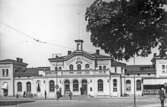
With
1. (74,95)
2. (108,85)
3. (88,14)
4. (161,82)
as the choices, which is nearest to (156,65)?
(161,82)

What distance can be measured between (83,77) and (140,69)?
13.9 metres

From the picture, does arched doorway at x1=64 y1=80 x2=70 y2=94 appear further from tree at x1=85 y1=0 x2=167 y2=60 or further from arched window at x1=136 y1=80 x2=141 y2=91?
tree at x1=85 y1=0 x2=167 y2=60

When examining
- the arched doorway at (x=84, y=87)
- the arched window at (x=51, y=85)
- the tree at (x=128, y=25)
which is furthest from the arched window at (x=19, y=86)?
the tree at (x=128, y=25)

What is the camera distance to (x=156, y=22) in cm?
1889

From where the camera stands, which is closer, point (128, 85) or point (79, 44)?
point (128, 85)

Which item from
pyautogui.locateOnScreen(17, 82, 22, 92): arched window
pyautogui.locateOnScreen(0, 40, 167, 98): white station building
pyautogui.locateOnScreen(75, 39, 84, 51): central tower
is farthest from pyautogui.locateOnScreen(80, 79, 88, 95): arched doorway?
pyautogui.locateOnScreen(17, 82, 22, 92): arched window

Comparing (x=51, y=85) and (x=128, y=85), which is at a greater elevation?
(x=51, y=85)

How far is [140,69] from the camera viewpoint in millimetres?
Result: 76500

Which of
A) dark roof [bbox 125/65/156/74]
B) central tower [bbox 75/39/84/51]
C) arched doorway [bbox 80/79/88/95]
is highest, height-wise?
central tower [bbox 75/39/84/51]

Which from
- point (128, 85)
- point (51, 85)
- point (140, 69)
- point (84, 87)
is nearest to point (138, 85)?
point (128, 85)

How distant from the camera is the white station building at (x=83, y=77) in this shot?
68.2 metres

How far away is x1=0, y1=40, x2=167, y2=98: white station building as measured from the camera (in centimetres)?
6825

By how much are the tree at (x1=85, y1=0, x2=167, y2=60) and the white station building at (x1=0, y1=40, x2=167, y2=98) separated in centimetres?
4450

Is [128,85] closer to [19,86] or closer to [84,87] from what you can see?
[84,87]
